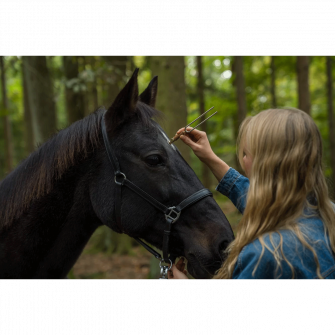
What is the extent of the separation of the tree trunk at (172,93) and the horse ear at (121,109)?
2105mm

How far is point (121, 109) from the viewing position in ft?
7.70

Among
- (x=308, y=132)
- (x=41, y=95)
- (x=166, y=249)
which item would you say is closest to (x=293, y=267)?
(x=308, y=132)

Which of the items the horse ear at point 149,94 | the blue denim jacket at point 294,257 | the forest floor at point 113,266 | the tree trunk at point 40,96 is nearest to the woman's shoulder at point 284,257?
the blue denim jacket at point 294,257

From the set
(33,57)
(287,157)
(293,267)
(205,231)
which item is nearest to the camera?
(293,267)

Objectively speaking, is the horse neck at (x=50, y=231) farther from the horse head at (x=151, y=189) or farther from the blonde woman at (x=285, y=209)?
the blonde woman at (x=285, y=209)

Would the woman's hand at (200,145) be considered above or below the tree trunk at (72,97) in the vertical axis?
below

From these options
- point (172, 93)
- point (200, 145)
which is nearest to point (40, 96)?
point (172, 93)

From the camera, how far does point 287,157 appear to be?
154 cm

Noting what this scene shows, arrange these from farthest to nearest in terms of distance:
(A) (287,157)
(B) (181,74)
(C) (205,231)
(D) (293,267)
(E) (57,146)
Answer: (B) (181,74), (E) (57,146), (C) (205,231), (A) (287,157), (D) (293,267)

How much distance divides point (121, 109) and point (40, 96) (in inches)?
233

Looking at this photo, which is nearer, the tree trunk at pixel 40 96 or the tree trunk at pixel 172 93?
the tree trunk at pixel 172 93

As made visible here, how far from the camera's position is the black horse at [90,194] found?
2.21 meters
